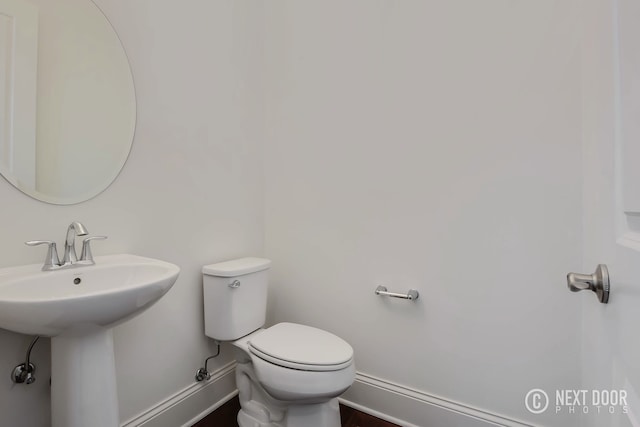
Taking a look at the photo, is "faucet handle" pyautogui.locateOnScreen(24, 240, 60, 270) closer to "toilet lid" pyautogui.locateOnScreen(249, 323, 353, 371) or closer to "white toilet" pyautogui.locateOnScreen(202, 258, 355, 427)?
"white toilet" pyautogui.locateOnScreen(202, 258, 355, 427)

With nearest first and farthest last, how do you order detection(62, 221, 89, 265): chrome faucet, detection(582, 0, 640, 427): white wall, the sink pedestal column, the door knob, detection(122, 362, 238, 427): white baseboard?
detection(582, 0, 640, 427): white wall → the door knob → the sink pedestal column → detection(62, 221, 89, 265): chrome faucet → detection(122, 362, 238, 427): white baseboard

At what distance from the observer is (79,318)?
2.34 ft

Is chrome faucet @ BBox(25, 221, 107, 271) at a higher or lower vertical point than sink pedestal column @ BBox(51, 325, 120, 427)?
higher

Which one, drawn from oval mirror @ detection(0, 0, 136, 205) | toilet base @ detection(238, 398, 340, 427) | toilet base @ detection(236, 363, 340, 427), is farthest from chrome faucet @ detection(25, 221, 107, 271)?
toilet base @ detection(238, 398, 340, 427)

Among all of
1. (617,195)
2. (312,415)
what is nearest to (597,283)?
(617,195)

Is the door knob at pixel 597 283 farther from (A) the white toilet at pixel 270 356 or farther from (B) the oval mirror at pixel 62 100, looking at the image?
(B) the oval mirror at pixel 62 100

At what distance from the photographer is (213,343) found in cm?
149

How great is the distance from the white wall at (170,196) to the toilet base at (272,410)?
259 millimetres

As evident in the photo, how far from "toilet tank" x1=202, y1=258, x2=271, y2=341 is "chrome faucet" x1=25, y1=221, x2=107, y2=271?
0.48m

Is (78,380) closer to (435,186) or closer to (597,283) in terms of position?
(597,283)

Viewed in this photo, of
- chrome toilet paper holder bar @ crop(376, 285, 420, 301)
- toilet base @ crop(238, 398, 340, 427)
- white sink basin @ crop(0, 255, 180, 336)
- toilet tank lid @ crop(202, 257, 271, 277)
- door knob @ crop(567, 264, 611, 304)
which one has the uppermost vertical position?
door knob @ crop(567, 264, 611, 304)

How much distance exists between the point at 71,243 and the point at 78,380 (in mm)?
410

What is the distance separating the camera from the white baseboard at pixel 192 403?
121 centimetres

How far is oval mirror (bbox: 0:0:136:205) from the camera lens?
91cm
